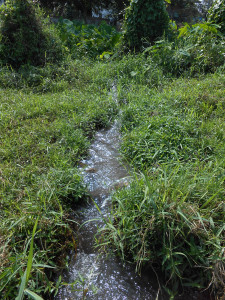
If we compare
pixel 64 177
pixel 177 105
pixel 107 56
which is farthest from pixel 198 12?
pixel 64 177

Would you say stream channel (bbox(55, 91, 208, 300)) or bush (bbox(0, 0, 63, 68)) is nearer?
stream channel (bbox(55, 91, 208, 300))

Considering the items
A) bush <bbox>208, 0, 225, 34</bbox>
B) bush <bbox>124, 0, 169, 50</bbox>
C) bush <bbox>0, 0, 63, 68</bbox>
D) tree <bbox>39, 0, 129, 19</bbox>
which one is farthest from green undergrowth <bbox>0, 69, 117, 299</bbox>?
tree <bbox>39, 0, 129, 19</bbox>

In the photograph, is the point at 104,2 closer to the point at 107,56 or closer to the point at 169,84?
the point at 107,56

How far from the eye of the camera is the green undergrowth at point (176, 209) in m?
1.84

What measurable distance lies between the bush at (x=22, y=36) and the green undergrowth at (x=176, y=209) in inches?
148

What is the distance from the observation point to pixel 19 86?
4.88 m

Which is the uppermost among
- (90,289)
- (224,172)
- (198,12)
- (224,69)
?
(198,12)

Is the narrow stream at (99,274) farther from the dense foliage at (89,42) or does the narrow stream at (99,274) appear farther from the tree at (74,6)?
the tree at (74,6)

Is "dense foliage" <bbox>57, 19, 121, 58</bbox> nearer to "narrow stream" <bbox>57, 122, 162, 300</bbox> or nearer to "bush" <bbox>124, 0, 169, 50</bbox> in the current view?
"bush" <bbox>124, 0, 169, 50</bbox>

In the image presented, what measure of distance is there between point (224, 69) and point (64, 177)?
12.9 ft

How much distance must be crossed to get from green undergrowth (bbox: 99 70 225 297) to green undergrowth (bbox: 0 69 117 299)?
471 millimetres

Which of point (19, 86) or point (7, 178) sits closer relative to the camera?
point (7, 178)

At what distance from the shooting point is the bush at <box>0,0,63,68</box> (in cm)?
549

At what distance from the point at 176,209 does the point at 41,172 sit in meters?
1.49
